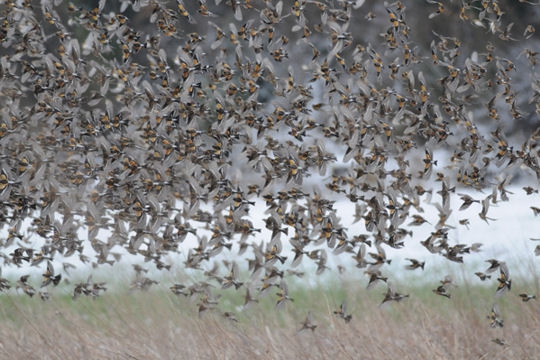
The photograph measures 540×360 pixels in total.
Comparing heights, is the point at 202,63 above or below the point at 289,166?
above

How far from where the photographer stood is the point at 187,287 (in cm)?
380

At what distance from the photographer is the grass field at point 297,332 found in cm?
357

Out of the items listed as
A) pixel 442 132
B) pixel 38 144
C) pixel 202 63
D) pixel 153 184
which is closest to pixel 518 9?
pixel 442 132

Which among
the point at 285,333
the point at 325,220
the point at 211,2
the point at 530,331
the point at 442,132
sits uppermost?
the point at 211,2

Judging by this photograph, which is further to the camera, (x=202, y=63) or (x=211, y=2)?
(x=211, y=2)

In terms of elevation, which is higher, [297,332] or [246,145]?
[246,145]

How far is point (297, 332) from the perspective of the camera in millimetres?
3543

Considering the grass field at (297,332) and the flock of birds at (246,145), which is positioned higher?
the flock of birds at (246,145)

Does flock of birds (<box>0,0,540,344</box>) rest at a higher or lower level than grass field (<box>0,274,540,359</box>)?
higher

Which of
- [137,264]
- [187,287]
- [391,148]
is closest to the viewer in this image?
[391,148]

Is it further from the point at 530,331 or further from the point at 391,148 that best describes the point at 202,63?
the point at 530,331

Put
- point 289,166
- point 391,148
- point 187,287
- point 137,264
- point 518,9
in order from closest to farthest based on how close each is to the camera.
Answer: point 289,166 < point 391,148 < point 187,287 < point 137,264 < point 518,9

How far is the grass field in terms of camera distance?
3.57 meters

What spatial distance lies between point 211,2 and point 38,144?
2236 millimetres
